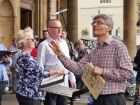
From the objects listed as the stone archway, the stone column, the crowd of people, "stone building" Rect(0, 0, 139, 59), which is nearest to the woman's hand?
the crowd of people

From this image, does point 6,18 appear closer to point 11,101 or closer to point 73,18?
point 11,101

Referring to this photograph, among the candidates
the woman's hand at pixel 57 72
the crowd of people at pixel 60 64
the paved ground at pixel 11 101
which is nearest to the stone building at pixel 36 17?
the paved ground at pixel 11 101

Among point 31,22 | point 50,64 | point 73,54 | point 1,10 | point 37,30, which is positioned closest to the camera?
point 50,64

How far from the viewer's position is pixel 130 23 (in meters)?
24.6

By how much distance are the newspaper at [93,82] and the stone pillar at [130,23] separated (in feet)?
62.0

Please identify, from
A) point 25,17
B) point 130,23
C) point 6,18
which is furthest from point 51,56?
point 130,23

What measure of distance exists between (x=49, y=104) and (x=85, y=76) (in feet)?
8.49

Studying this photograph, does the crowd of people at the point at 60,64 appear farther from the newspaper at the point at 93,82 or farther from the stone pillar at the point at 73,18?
the stone pillar at the point at 73,18

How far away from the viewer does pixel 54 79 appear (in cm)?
726

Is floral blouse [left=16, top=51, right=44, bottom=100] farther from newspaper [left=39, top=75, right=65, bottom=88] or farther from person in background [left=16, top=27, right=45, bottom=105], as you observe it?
newspaper [left=39, top=75, right=65, bottom=88]

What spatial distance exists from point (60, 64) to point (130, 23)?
55.6ft

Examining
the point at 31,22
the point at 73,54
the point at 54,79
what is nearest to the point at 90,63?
the point at 54,79

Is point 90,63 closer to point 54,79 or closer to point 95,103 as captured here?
point 95,103

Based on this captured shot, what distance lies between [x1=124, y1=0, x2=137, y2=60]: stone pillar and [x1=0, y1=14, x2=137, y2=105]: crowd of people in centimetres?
1474
